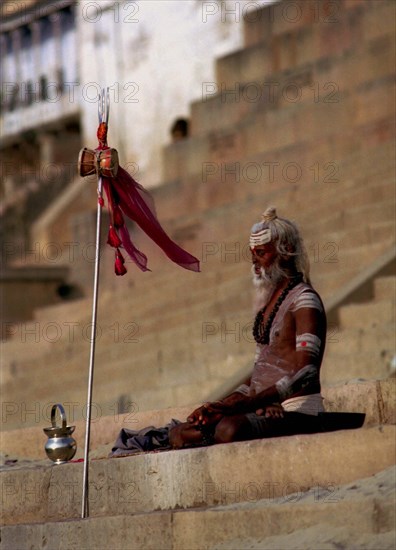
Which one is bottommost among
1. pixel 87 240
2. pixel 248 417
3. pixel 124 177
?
pixel 248 417

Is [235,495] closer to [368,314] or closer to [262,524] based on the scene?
[262,524]

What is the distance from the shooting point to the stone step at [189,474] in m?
8.21

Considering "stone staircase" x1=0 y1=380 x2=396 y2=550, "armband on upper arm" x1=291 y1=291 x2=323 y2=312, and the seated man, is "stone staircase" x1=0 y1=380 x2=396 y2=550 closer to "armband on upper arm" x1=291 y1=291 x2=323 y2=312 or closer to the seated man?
the seated man

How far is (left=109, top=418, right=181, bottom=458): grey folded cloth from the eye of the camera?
32.7 ft

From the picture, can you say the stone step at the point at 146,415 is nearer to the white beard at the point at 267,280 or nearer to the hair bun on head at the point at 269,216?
the white beard at the point at 267,280

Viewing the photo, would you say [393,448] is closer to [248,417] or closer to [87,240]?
[248,417]

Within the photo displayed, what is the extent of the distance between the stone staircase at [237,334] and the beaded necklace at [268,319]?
0.54m

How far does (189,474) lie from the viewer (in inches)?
355

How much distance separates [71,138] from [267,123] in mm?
10590

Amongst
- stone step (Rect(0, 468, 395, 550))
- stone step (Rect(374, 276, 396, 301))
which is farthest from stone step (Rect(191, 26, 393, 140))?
stone step (Rect(0, 468, 395, 550))

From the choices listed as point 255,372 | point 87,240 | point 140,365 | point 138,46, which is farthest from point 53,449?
point 138,46

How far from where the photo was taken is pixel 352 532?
773 centimetres

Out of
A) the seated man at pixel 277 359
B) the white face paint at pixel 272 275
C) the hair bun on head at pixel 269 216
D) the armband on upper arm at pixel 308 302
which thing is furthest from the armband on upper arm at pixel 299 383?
the hair bun on head at pixel 269 216

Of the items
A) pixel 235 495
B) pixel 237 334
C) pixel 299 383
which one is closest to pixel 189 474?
pixel 235 495
